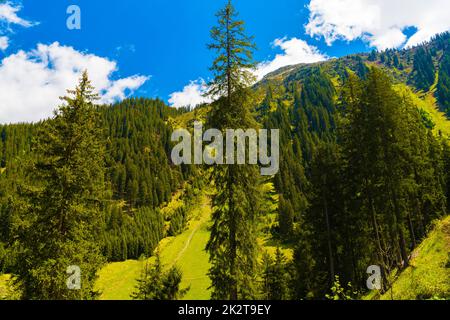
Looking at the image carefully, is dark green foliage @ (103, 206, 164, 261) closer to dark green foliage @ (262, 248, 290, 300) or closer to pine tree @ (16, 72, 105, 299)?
dark green foliage @ (262, 248, 290, 300)

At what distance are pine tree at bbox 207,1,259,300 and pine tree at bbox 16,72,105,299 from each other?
24.8ft

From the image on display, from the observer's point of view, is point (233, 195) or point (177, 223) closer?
point (233, 195)

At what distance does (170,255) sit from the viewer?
10688cm

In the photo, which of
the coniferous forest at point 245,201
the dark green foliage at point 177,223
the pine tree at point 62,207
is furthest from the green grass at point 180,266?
the pine tree at point 62,207

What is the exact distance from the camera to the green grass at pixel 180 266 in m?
Result: 78.4

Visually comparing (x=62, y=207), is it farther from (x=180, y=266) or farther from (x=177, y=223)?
(x=177, y=223)

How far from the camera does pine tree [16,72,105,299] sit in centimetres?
1666

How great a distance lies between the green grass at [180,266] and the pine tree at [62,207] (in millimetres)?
47853

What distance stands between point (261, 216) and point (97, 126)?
12388mm

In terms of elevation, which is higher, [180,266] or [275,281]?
[275,281]

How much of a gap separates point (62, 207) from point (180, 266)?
257 feet

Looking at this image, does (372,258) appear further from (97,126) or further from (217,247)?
(97,126)

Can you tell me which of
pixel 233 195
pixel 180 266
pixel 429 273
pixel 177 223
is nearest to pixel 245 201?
pixel 233 195

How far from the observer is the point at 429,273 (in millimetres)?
15461
